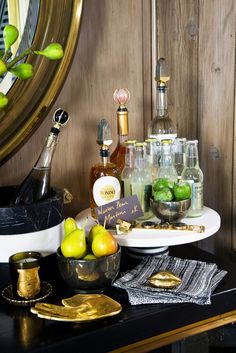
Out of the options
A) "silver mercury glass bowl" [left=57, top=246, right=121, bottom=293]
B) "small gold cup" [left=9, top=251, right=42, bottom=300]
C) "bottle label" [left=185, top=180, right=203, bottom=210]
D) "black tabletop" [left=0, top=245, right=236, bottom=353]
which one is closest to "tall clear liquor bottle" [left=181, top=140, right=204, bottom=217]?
"bottle label" [left=185, top=180, right=203, bottom=210]

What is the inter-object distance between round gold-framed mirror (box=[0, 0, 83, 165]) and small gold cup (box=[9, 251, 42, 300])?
0.41 m

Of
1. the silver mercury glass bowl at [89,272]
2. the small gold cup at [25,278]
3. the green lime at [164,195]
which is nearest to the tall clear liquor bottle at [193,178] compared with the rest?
the green lime at [164,195]

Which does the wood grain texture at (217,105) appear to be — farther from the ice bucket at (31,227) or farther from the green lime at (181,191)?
the ice bucket at (31,227)

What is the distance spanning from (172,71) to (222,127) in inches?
10.4

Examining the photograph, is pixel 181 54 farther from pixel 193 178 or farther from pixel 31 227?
pixel 31 227

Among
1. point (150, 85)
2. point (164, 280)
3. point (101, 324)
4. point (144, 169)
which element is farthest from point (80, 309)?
point (150, 85)

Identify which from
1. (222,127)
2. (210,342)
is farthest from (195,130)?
(210,342)

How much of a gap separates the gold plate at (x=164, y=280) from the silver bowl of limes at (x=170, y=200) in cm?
19

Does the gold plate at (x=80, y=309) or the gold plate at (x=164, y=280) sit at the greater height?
the gold plate at (x=164, y=280)

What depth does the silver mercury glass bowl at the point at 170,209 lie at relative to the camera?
1.11 meters

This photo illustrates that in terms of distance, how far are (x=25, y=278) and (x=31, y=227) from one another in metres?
0.15

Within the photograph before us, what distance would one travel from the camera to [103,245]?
91 centimetres

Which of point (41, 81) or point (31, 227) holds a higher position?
point (41, 81)

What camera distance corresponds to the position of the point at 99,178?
3.84 feet
